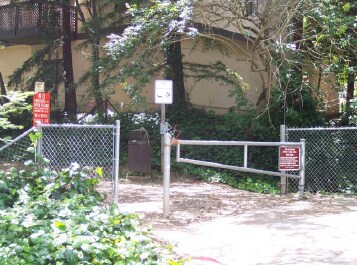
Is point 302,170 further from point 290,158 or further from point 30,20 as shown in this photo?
point 30,20

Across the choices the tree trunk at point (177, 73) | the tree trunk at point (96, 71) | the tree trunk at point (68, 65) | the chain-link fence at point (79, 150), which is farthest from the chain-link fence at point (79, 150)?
the tree trunk at point (68, 65)

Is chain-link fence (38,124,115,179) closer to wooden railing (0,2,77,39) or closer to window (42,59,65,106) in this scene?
window (42,59,65,106)

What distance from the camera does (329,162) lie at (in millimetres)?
13000

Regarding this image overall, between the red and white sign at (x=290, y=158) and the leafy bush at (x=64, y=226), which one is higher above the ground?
the red and white sign at (x=290, y=158)

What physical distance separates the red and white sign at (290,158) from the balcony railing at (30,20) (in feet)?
34.7

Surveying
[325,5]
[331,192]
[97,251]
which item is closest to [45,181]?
[97,251]

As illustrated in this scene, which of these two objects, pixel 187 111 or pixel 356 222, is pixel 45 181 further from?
pixel 187 111

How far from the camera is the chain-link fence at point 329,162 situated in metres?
12.8

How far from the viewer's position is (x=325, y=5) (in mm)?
12656

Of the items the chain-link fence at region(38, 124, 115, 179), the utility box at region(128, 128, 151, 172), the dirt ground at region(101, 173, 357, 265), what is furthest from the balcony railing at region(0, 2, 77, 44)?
the dirt ground at region(101, 173, 357, 265)

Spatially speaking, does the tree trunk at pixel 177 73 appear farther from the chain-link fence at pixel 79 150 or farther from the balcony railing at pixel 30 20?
the chain-link fence at pixel 79 150

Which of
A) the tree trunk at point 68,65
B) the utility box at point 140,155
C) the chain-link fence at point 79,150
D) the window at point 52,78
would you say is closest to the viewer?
the chain-link fence at point 79,150

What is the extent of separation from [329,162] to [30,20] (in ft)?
40.8

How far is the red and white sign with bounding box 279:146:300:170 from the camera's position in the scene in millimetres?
10461
